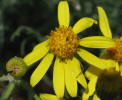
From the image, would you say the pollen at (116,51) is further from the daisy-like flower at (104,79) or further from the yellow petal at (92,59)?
the yellow petal at (92,59)

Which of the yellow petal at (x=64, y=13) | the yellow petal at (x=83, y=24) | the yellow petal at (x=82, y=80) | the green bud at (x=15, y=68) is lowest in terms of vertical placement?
the yellow petal at (x=82, y=80)

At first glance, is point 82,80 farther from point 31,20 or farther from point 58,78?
point 31,20

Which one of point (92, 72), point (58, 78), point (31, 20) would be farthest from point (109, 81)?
point (31, 20)

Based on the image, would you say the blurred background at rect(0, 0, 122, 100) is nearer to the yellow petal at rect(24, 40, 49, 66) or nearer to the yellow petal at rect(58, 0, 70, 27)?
the yellow petal at rect(58, 0, 70, 27)

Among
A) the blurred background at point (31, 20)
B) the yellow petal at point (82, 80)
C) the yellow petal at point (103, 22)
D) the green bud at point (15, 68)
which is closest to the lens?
the green bud at point (15, 68)

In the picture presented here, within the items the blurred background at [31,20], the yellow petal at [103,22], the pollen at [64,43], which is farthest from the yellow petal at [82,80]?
the blurred background at [31,20]

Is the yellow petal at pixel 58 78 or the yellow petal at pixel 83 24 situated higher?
the yellow petal at pixel 83 24
